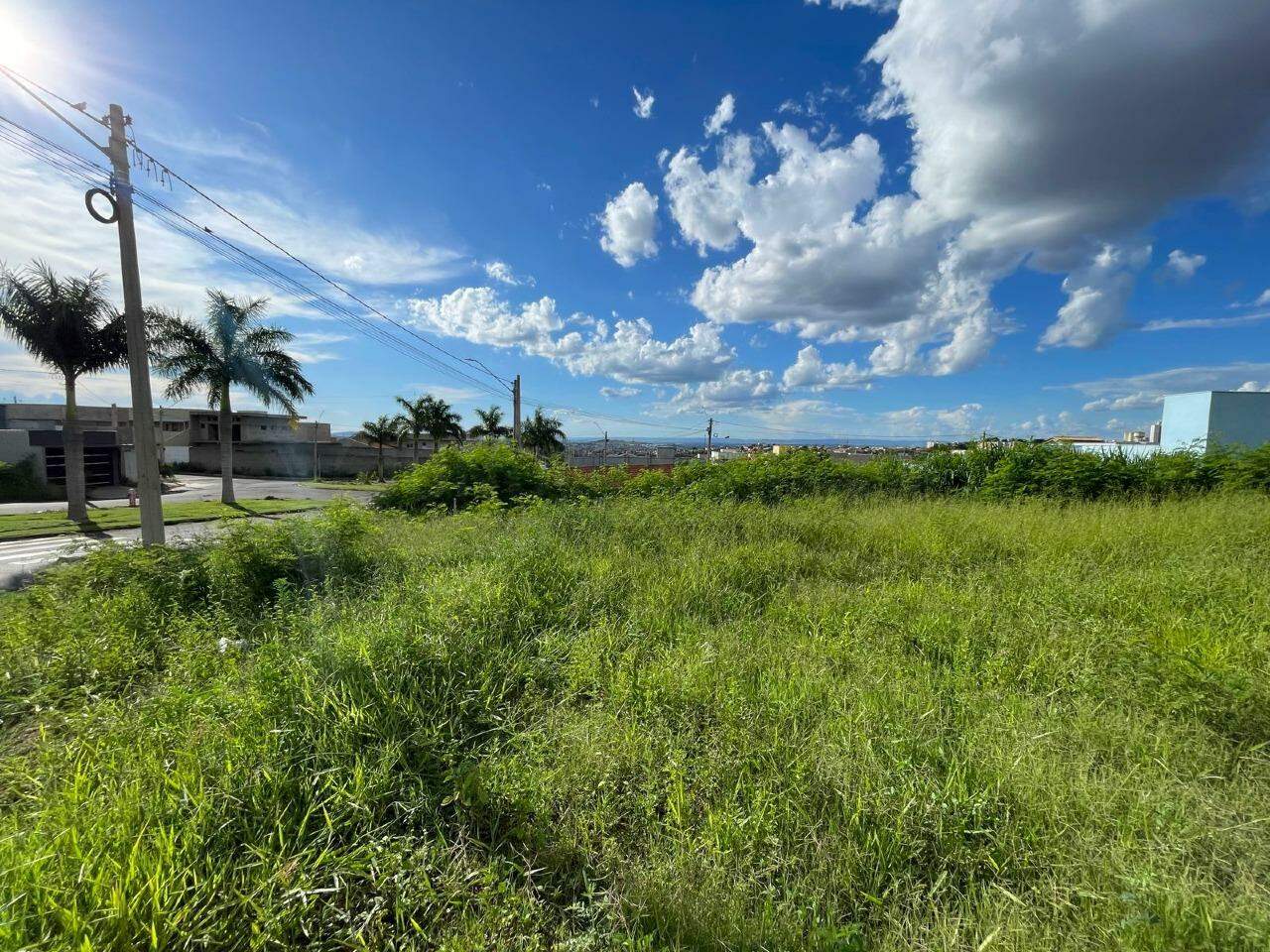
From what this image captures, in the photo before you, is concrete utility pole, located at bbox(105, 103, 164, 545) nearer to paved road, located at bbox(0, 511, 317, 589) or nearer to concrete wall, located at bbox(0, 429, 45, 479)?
paved road, located at bbox(0, 511, 317, 589)

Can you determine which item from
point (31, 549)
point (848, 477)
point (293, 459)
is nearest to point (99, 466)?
point (293, 459)

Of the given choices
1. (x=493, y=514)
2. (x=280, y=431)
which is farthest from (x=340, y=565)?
(x=280, y=431)

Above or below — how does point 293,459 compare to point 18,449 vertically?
below

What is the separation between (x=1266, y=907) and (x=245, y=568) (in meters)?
6.98

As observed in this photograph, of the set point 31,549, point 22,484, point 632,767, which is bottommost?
point 31,549

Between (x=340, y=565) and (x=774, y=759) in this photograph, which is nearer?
(x=774, y=759)

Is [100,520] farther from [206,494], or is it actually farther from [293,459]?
[293,459]

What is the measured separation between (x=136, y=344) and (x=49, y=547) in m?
7.09

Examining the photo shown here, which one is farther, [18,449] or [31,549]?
[18,449]

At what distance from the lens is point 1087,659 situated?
3.16 meters

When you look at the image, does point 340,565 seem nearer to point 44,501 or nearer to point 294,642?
point 294,642

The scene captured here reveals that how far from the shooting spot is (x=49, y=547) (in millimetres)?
9938

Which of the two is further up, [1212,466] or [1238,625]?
[1212,466]

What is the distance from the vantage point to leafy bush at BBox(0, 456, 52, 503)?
14.4m
